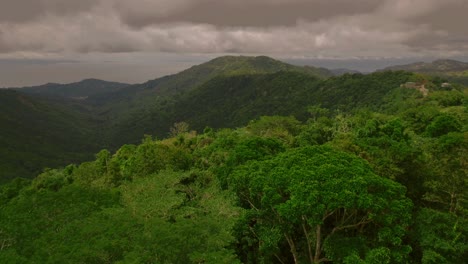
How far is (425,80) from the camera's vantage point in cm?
16850

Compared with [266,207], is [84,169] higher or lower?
lower

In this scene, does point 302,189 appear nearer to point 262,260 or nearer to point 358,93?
point 262,260

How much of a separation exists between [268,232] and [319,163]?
5740mm

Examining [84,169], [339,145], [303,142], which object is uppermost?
[339,145]

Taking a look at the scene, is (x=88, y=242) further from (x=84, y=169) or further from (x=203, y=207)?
(x=84, y=169)

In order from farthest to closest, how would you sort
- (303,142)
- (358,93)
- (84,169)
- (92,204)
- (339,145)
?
1. (358,93)
2. (84,169)
3. (303,142)
4. (339,145)
5. (92,204)

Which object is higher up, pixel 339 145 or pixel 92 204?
pixel 339 145

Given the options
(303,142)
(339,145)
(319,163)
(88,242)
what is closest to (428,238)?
(319,163)

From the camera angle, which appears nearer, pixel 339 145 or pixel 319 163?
pixel 319 163

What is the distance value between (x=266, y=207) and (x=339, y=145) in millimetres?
13145

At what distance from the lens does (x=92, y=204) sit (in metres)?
26.6

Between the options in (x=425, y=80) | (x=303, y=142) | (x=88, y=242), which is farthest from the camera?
(x=425, y=80)

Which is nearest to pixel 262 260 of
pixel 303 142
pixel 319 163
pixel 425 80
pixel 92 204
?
pixel 319 163

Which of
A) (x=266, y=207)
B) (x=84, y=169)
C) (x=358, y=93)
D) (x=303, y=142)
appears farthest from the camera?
(x=358, y=93)
